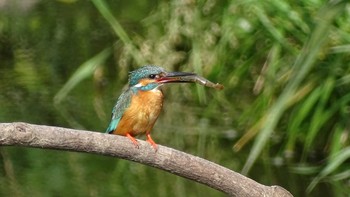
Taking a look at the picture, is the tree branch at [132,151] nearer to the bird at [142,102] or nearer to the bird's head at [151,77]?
the bird at [142,102]

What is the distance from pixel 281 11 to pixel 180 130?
1.38 meters

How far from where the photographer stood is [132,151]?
11.0 ft

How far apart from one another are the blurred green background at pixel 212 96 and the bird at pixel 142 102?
53.1 inches

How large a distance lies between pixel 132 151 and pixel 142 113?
77 cm

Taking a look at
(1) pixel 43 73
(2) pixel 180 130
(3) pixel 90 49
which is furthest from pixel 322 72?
(1) pixel 43 73

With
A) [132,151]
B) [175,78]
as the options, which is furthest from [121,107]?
[132,151]

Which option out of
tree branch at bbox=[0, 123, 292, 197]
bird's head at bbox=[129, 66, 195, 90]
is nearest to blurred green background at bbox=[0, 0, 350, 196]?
bird's head at bbox=[129, 66, 195, 90]

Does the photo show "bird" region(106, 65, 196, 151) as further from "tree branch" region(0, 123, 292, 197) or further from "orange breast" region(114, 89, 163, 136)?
"tree branch" region(0, 123, 292, 197)

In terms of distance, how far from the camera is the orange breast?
407 centimetres

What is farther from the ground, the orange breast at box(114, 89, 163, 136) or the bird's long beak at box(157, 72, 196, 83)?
the bird's long beak at box(157, 72, 196, 83)

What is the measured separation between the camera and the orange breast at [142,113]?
160 inches

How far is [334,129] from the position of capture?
19.1 ft

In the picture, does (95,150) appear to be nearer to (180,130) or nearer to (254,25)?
(254,25)

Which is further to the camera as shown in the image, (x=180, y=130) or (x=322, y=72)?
(x=180, y=130)
